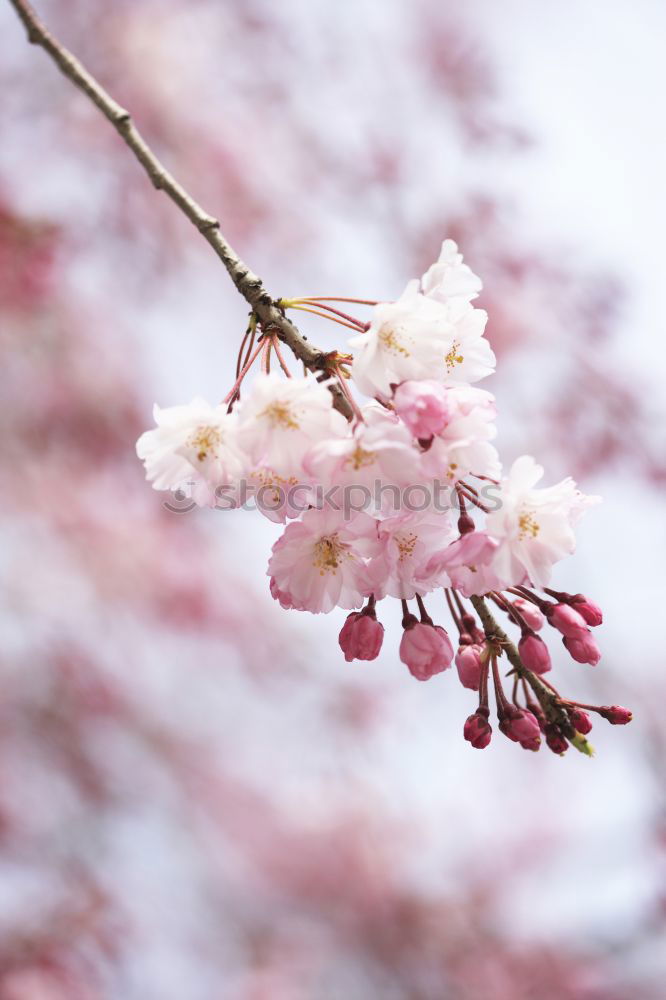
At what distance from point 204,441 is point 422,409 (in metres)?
0.26

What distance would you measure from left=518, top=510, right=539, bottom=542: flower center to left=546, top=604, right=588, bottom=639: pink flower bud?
106 mm

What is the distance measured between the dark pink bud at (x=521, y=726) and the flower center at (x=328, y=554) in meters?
0.26

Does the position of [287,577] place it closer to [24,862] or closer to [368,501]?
[368,501]

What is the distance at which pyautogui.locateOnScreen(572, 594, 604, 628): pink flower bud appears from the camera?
3.08 feet

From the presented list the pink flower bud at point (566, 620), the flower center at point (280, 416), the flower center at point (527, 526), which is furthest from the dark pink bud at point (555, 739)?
the flower center at point (280, 416)

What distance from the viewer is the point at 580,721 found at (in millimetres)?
863

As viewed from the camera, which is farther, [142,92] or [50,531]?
[50,531]

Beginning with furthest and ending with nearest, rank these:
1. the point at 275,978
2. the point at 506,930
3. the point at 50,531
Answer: the point at 506,930 < the point at 275,978 < the point at 50,531

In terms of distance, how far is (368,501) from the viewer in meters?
0.87

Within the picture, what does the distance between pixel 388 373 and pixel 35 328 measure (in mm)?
3275

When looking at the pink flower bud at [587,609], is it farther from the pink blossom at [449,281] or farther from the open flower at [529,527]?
the pink blossom at [449,281]

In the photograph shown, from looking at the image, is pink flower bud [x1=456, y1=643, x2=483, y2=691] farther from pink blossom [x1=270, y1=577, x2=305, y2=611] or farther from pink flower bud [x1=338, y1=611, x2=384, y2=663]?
pink blossom [x1=270, y1=577, x2=305, y2=611]

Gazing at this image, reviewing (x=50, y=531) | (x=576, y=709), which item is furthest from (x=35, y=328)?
(x=576, y=709)

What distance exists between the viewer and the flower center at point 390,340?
2.85ft
